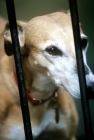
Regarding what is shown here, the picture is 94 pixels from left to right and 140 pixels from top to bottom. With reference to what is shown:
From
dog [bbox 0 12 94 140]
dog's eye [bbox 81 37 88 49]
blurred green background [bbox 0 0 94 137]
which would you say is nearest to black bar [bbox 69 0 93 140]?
dog [bbox 0 12 94 140]

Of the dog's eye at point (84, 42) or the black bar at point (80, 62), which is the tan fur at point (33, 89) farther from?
the black bar at point (80, 62)

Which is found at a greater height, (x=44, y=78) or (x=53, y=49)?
(x=53, y=49)

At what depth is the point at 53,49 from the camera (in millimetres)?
931

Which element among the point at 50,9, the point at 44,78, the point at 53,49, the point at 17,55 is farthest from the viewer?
the point at 50,9

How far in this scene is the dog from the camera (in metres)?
0.92

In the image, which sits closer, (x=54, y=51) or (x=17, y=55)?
(x=17, y=55)

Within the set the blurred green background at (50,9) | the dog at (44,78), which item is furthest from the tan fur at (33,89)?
the blurred green background at (50,9)

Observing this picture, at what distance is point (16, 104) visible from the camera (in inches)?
44.2

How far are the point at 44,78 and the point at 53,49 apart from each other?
Answer: 0.59 ft

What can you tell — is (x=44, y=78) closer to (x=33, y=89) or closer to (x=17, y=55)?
(x=33, y=89)

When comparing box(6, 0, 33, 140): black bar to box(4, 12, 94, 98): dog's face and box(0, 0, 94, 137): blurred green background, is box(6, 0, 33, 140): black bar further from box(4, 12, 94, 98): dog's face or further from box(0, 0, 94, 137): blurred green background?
box(0, 0, 94, 137): blurred green background

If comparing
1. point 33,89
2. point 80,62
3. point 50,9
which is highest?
point 50,9

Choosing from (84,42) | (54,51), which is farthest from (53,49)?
(84,42)

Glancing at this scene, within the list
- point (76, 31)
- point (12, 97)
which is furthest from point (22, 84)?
point (12, 97)
